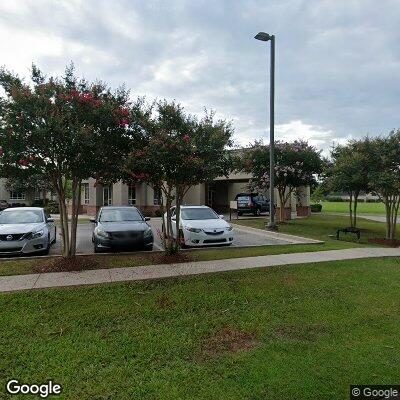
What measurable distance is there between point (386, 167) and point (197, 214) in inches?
282

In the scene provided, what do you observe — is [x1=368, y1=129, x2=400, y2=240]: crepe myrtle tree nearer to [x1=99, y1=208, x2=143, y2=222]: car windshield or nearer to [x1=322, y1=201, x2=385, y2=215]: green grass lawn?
[x1=99, y1=208, x2=143, y2=222]: car windshield

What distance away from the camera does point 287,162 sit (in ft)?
65.8

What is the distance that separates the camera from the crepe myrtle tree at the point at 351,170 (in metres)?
14.3

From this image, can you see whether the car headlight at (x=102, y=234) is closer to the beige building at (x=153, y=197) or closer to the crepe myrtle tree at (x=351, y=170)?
the crepe myrtle tree at (x=351, y=170)

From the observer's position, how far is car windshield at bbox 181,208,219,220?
1254 cm

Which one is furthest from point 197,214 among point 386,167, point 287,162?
point 287,162

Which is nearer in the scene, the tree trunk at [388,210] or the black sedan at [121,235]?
the black sedan at [121,235]

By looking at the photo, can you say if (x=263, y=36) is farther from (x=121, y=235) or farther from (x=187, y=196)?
(x=187, y=196)

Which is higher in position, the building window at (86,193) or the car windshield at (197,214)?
the building window at (86,193)

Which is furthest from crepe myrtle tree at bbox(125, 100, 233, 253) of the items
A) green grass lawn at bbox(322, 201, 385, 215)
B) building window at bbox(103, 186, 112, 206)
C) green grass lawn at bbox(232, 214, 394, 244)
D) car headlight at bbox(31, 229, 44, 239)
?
green grass lawn at bbox(322, 201, 385, 215)

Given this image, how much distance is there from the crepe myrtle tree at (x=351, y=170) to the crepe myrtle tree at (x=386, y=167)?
7.7 inches

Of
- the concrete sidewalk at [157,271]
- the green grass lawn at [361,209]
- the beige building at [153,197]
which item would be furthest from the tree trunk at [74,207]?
the green grass lawn at [361,209]

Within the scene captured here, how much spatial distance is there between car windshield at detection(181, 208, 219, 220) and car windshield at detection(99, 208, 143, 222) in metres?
1.50

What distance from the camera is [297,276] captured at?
7.72 meters
